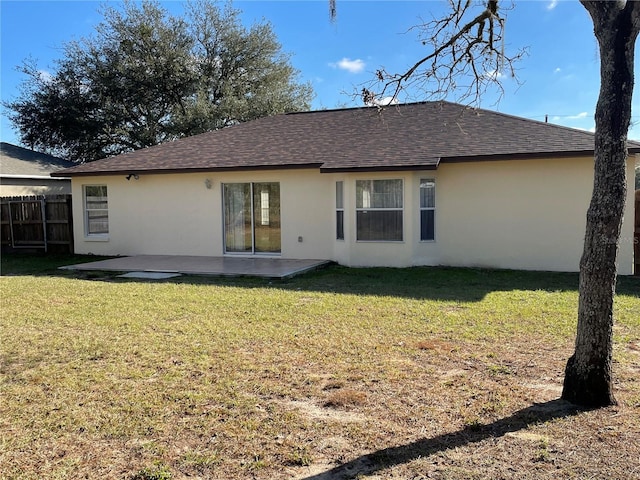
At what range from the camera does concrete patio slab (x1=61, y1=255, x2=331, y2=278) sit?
10.8m

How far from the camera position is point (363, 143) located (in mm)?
13094

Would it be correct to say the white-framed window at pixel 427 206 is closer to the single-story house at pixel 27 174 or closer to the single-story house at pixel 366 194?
the single-story house at pixel 366 194

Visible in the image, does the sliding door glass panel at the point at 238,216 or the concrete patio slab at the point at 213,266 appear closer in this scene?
the concrete patio slab at the point at 213,266

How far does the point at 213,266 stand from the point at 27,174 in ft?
45.8

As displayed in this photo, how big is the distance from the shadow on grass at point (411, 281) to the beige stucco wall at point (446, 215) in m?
0.53

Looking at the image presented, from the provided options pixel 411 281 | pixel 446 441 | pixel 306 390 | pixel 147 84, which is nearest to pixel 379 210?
pixel 411 281

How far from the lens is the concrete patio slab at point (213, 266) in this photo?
10843 mm

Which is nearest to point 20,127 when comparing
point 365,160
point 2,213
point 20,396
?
point 2,213

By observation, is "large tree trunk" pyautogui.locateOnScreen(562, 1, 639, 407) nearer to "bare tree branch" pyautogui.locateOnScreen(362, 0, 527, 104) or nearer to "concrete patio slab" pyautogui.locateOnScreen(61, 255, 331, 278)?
"bare tree branch" pyautogui.locateOnScreen(362, 0, 527, 104)

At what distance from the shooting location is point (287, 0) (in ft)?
29.0

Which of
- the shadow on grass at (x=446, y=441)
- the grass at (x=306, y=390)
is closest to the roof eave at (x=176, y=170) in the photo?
the grass at (x=306, y=390)

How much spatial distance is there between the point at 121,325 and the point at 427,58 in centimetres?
521

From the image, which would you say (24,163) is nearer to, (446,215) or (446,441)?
(446,215)

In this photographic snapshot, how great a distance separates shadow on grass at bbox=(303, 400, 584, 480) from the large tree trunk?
0.31 meters
